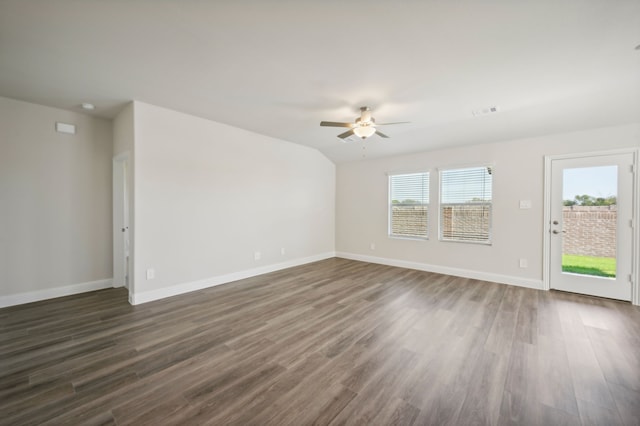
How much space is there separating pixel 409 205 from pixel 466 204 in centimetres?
112

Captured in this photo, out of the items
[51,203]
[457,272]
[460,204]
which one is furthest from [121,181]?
[457,272]

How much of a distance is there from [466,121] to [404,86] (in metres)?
1.75

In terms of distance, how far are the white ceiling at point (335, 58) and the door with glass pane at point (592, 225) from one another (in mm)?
665

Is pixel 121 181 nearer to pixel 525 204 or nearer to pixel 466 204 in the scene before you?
pixel 466 204

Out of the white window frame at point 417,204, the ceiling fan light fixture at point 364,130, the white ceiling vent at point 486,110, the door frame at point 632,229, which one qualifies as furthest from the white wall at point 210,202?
the door frame at point 632,229

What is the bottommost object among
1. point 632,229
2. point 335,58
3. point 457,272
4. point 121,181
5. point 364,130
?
point 457,272

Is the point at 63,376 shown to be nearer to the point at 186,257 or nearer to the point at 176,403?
the point at 176,403

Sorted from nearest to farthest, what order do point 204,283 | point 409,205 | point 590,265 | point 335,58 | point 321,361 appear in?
point 321,361 → point 335,58 → point 590,265 → point 204,283 → point 409,205

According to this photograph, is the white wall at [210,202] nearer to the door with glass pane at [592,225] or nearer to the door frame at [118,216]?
the door frame at [118,216]

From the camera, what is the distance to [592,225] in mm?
3680

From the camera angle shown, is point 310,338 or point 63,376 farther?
point 310,338

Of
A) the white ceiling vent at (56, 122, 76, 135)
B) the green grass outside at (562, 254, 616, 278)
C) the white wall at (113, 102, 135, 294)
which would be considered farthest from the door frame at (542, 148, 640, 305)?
the white ceiling vent at (56, 122, 76, 135)

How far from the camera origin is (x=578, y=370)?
2.02 meters

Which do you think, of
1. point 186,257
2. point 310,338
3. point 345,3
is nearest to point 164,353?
point 310,338
